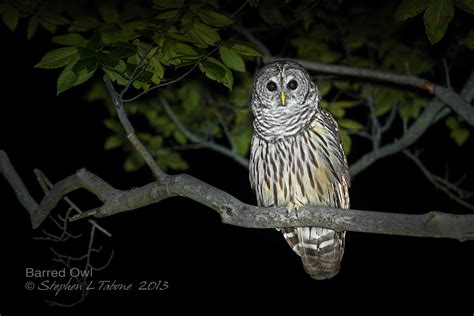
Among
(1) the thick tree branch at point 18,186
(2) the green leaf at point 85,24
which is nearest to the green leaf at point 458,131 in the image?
(2) the green leaf at point 85,24

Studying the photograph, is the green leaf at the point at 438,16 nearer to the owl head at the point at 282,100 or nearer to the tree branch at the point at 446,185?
the owl head at the point at 282,100

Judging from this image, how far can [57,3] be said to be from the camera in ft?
12.2

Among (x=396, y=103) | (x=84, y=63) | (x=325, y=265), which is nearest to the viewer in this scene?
(x=84, y=63)

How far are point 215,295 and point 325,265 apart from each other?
659cm

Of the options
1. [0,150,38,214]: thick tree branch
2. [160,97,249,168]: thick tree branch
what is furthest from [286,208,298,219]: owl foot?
[160,97,249,168]: thick tree branch

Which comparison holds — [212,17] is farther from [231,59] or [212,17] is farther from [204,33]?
[231,59]

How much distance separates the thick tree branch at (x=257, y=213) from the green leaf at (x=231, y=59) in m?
0.54

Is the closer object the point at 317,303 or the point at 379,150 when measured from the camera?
the point at 379,150

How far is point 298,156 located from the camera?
11.1 feet

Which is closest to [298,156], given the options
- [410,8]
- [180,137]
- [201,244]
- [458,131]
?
[410,8]

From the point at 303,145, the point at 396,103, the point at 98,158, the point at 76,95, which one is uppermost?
the point at 76,95

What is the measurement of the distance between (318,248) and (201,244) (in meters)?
6.41

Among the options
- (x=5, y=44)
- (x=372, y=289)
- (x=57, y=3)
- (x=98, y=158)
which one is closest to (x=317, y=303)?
(x=372, y=289)

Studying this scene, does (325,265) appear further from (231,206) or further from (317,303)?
(317,303)
